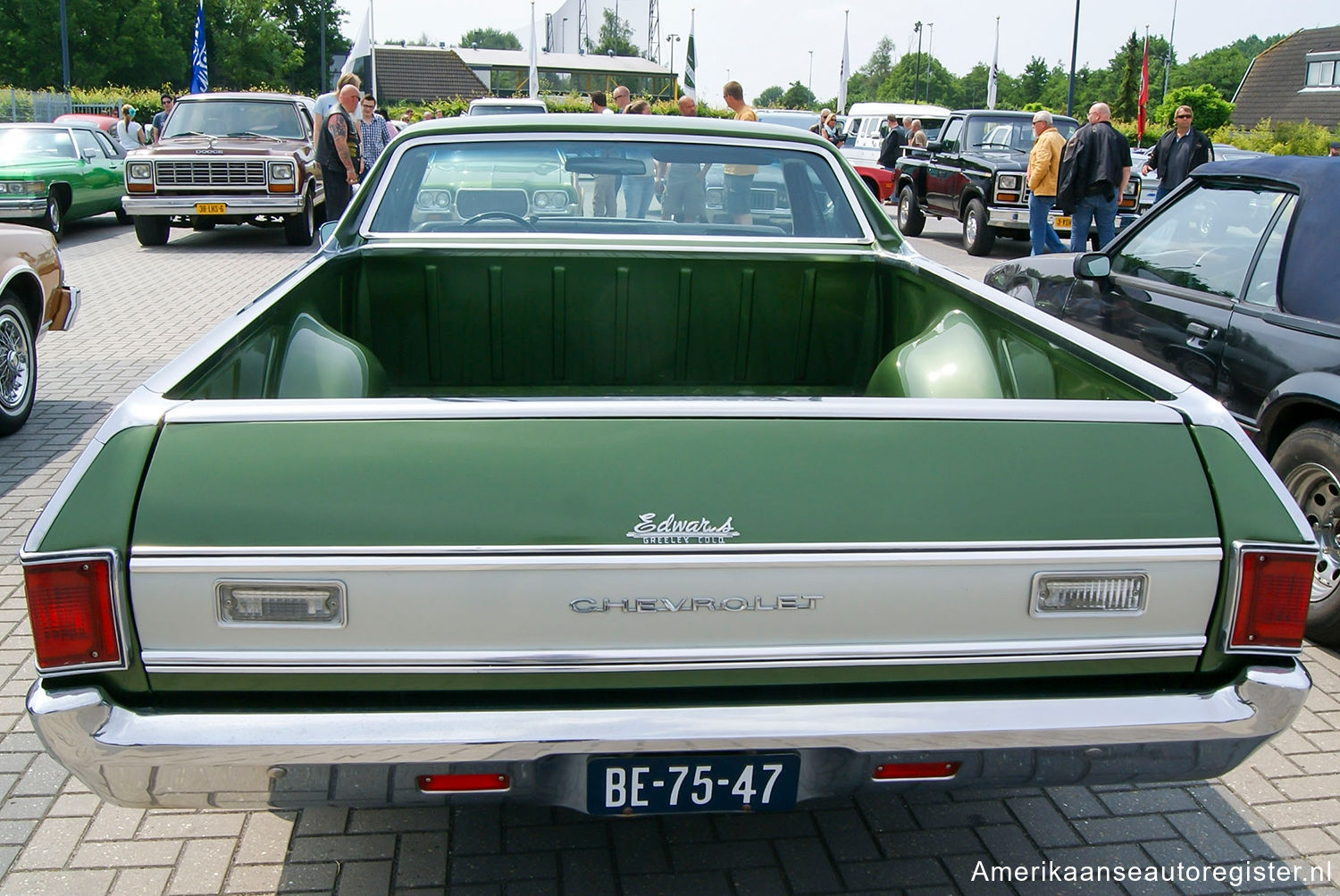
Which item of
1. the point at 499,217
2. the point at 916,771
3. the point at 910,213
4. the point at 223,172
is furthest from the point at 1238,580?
the point at 910,213

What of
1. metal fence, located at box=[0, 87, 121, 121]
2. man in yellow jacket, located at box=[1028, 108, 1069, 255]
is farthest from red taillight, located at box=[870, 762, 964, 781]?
metal fence, located at box=[0, 87, 121, 121]

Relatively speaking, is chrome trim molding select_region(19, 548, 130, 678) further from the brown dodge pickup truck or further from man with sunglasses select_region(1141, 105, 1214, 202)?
the brown dodge pickup truck

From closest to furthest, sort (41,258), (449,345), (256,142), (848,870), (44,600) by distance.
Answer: (44,600) → (848,870) → (449,345) → (41,258) → (256,142)

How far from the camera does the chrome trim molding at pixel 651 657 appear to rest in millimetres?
2004

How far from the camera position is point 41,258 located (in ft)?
22.0


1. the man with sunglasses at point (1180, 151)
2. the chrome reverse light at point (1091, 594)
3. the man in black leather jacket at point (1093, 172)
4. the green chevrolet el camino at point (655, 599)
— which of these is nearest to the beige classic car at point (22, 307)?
the green chevrolet el camino at point (655, 599)

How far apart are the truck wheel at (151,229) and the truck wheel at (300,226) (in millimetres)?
1513

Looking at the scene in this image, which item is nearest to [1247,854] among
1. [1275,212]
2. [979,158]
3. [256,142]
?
[1275,212]

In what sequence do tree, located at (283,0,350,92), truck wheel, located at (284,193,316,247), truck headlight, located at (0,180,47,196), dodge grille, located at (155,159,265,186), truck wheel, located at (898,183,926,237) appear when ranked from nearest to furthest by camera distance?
dodge grille, located at (155,159,265,186)
truck headlight, located at (0,180,47,196)
truck wheel, located at (284,193,316,247)
truck wheel, located at (898,183,926,237)
tree, located at (283,0,350,92)

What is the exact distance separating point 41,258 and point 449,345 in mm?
4080

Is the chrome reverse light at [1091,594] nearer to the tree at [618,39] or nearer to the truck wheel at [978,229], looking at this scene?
the truck wheel at [978,229]

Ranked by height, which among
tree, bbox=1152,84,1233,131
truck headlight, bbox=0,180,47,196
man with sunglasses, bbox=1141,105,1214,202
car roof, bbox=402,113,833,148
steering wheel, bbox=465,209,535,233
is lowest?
truck headlight, bbox=0,180,47,196

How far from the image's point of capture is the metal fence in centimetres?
3151

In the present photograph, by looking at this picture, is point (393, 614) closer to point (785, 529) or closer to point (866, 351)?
point (785, 529)
